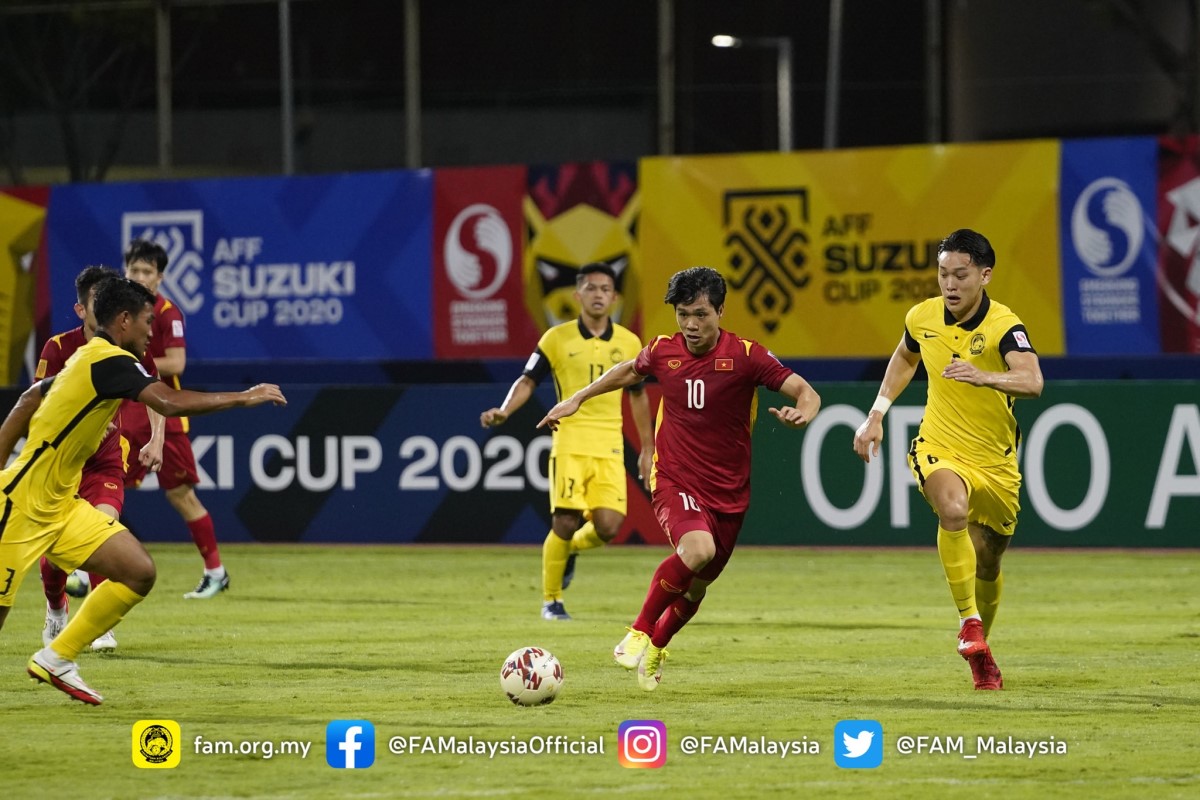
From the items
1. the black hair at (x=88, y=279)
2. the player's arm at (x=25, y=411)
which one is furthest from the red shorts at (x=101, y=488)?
the player's arm at (x=25, y=411)

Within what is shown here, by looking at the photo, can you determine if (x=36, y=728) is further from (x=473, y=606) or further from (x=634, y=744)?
(x=473, y=606)

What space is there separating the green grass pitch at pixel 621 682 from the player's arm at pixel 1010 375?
4.68 ft

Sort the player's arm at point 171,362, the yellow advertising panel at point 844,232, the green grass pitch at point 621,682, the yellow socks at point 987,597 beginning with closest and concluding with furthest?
the green grass pitch at point 621,682
the yellow socks at point 987,597
the player's arm at point 171,362
the yellow advertising panel at point 844,232

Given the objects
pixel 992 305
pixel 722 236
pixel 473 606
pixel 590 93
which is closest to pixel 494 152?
pixel 590 93

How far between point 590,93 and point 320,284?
3895mm

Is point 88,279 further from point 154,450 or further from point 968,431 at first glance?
point 968,431

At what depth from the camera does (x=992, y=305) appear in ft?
33.6

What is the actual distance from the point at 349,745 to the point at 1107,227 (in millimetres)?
14584

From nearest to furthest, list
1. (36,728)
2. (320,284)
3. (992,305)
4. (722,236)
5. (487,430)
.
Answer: (36,728)
(992,305)
(487,430)
(722,236)
(320,284)

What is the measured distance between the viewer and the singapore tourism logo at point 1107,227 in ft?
68.2

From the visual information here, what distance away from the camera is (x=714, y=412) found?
10.1m

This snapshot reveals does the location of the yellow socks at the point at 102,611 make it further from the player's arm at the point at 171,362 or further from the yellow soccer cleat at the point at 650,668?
the player's arm at the point at 171,362

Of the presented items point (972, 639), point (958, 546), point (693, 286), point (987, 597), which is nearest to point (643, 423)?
point (987, 597)

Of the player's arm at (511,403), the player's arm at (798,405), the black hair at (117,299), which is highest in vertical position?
the black hair at (117,299)
